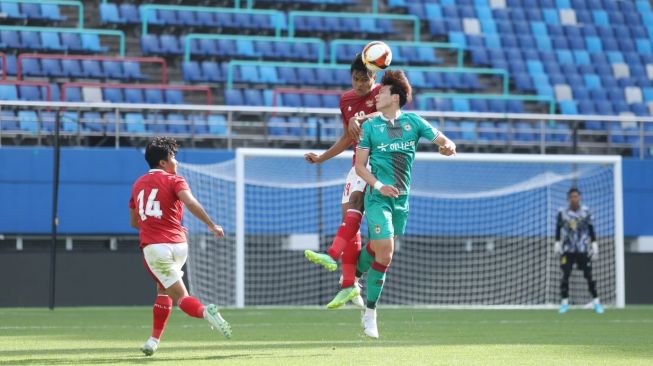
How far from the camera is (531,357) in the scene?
773cm


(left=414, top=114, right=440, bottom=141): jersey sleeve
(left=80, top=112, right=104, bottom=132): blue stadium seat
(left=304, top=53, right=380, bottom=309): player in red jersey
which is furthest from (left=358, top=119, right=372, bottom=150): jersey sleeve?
(left=80, top=112, right=104, bottom=132): blue stadium seat

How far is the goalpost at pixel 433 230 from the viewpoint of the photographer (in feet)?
59.9

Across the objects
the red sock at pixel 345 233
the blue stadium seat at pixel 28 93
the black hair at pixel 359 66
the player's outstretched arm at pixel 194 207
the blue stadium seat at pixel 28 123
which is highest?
the blue stadium seat at pixel 28 93

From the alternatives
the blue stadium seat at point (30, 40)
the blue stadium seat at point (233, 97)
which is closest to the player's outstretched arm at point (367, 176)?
the blue stadium seat at point (233, 97)

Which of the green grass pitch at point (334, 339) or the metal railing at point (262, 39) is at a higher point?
the metal railing at point (262, 39)

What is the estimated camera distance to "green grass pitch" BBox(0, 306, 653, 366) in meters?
7.59

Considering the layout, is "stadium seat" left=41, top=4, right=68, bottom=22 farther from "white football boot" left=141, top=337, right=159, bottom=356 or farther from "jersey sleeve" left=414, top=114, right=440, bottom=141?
"white football boot" left=141, top=337, right=159, bottom=356

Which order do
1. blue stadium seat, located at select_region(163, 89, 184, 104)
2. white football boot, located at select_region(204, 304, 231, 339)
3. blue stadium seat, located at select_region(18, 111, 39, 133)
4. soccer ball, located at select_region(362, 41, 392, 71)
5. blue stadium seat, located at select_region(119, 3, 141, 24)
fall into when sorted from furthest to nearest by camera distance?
blue stadium seat, located at select_region(119, 3, 141, 24) → blue stadium seat, located at select_region(163, 89, 184, 104) → blue stadium seat, located at select_region(18, 111, 39, 133) → soccer ball, located at select_region(362, 41, 392, 71) → white football boot, located at select_region(204, 304, 231, 339)

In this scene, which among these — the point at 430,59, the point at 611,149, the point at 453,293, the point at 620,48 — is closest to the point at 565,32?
the point at 620,48

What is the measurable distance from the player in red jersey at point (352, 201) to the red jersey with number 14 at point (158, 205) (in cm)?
123

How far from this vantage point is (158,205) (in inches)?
320

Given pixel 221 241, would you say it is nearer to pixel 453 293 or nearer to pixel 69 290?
pixel 69 290

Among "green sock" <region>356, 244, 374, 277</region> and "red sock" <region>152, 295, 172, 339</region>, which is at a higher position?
"green sock" <region>356, 244, 374, 277</region>

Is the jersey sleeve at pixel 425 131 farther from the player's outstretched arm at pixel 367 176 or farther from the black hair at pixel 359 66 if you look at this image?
the black hair at pixel 359 66
